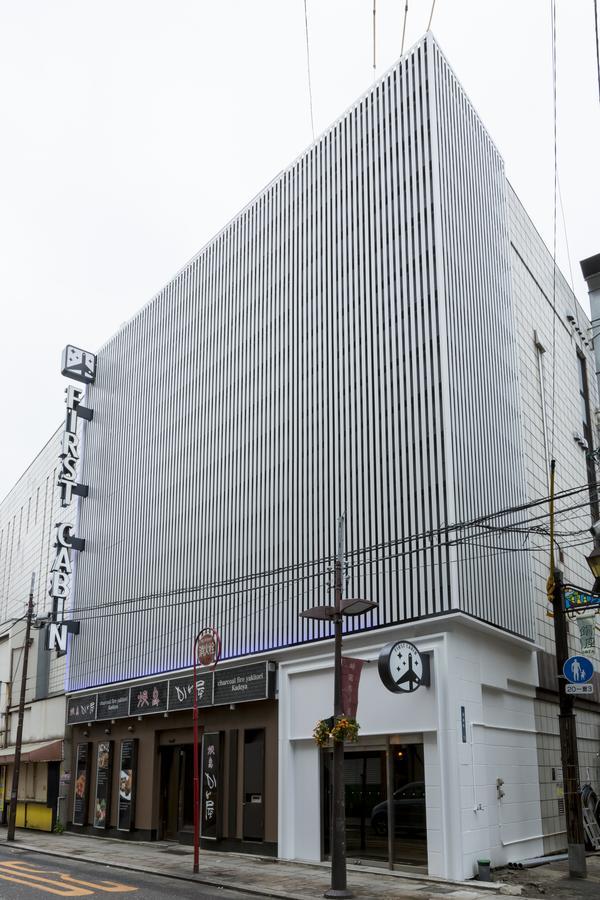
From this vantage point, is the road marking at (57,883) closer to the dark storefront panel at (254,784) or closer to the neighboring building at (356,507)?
the dark storefront panel at (254,784)

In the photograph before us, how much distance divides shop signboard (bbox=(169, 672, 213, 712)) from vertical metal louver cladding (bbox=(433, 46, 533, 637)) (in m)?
8.97

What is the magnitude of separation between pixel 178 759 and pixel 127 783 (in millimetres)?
Answer: 2557

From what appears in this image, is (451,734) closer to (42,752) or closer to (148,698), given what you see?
(148,698)

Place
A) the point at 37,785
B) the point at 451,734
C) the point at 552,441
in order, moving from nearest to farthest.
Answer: the point at 451,734
the point at 552,441
the point at 37,785

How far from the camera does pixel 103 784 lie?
95.1ft

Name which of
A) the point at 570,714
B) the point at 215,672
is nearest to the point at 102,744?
the point at 215,672

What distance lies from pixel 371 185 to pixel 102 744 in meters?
21.2

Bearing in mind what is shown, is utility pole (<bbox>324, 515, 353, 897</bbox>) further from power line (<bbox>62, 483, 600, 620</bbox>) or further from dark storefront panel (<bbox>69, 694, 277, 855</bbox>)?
dark storefront panel (<bbox>69, 694, 277, 855</bbox>)

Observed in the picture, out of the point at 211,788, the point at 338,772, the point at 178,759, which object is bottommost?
the point at 211,788

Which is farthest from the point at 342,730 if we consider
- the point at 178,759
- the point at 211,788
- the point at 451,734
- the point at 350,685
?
the point at 178,759

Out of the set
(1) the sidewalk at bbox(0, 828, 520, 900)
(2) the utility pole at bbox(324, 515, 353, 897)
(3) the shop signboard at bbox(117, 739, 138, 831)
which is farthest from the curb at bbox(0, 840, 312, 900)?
(3) the shop signboard at bbox(117, 739, 138, 831)

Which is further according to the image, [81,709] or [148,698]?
[81,709]

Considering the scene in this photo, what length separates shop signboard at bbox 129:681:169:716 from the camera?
26.5 meters

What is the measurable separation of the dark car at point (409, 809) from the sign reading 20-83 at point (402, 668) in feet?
7.43
